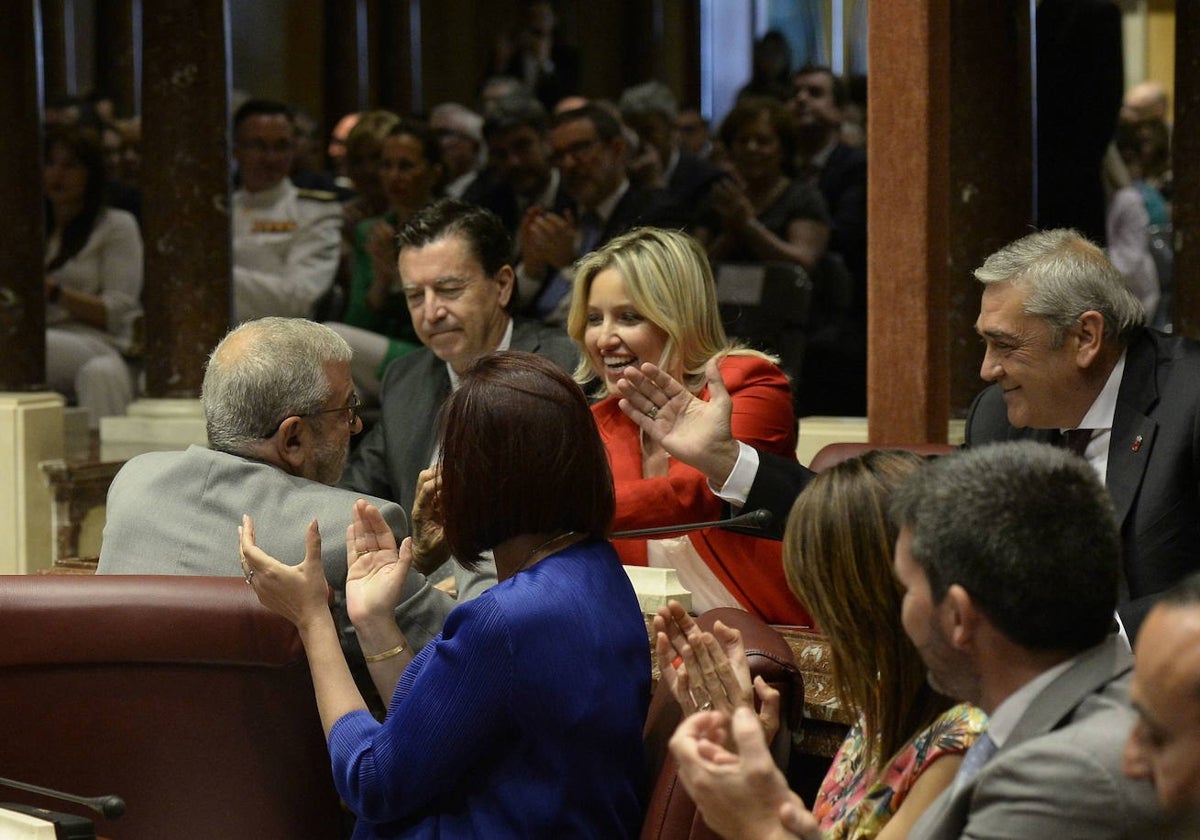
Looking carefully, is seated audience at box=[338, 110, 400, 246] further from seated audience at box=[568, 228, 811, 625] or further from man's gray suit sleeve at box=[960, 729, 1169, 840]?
man's gray suit sleeve at box=[960, 729, 1169, 840]

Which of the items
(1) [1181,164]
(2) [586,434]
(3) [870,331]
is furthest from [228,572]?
(1) [1181,164]

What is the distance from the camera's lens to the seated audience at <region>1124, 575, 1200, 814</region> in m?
1.25

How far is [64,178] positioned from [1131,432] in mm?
4396

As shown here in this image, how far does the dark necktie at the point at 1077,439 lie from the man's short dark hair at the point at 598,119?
8.71 ft

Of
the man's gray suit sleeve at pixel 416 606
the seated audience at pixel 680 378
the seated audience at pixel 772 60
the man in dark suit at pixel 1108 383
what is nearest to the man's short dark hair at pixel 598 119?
the seated audience at pixel 680 378

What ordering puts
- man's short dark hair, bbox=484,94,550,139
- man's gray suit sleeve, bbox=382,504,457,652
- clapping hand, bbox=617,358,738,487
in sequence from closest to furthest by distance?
man's gray suit sleeve, bbox=382,504,457,652 < clapping hand, bbox=617,358,738,487 < man's short dark hair, bbox=484,94,550,139

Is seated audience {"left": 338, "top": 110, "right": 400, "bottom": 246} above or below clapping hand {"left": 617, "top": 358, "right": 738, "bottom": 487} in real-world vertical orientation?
above

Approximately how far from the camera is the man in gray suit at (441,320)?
11.3ft

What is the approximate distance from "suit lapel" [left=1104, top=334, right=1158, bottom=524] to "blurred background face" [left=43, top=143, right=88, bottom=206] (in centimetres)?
428

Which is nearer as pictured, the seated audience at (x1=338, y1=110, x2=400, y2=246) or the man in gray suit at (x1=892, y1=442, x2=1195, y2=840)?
the man in gray suit at (x1=892, y1=442, x2=1195, y2=840)

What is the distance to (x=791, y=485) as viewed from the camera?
262 centimetres

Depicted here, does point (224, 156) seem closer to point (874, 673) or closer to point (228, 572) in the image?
point (228, 572)

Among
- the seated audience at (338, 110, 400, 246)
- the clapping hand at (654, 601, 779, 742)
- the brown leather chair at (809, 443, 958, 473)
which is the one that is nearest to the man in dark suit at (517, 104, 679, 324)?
the seated audience at (338, 110, 400, 246)

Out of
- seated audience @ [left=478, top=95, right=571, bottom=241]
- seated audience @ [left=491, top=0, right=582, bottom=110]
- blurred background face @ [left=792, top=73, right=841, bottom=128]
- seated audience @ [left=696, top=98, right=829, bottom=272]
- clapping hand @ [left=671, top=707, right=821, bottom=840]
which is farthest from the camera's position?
seated audience @ [left=491, top=0, right=582, bottom=110]
